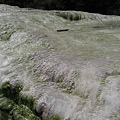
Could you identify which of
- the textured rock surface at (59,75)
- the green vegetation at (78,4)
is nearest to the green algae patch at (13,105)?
the textured rock surface at (59,75)

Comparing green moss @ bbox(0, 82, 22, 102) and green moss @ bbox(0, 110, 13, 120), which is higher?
green moss @ bbox(0, 82, 22, 102)

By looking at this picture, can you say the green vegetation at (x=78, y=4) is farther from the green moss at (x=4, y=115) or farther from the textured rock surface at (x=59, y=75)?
the green moss at (x=4, y=115)

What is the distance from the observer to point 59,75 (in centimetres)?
508

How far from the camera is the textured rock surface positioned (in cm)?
433

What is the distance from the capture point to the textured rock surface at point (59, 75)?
170 inches

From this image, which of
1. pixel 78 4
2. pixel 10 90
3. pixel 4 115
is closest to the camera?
pixel 4 115

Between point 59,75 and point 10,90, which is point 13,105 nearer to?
point 10,90

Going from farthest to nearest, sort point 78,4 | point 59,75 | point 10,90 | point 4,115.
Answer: point 78,4 → point 10,90 → point 4,115 → point 59,75

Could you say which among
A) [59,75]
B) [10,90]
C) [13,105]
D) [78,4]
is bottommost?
[78,4]

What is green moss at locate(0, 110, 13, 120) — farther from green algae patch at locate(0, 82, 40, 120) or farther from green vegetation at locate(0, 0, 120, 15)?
green vegetation at locate(0, 0, 120, 15)

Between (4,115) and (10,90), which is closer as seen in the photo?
(4,115)

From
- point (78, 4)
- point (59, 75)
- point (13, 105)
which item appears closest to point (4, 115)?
point (13, 105)

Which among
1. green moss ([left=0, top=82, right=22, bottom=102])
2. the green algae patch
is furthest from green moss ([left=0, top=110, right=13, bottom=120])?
green moss ([left=0, top=82, right=22, bottom=102])

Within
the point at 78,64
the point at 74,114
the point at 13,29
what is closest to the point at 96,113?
the point at 74,114
